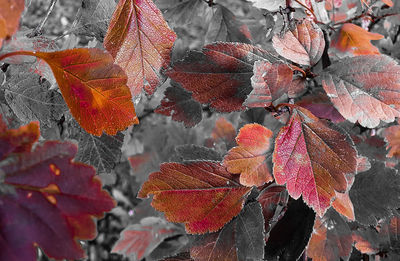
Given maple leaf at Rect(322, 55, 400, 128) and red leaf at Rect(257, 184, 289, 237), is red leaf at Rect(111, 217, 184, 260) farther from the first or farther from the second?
maple leaf at Rect(322, 55, 400, 128)

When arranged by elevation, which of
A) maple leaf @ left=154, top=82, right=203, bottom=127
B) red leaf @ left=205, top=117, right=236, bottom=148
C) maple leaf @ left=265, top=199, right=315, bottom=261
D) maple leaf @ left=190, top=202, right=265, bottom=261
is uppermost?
maple leaf @ left=154, top=82, right=203, bottom=127

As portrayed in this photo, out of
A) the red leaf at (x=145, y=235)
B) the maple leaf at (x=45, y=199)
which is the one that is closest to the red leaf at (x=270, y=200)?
the maple leaf at (x=45, y=199)

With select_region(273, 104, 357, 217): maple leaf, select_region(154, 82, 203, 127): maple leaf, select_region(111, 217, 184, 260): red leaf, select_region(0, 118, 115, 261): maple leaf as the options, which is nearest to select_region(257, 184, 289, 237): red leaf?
select_region(273, 104, 357, 217): maple leaf

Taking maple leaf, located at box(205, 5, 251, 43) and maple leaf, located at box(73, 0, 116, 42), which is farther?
maple leaf, located at box(205, 5, 251, 43)

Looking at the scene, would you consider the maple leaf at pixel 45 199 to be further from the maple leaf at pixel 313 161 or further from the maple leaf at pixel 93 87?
the maple leaf at pixel 313 161

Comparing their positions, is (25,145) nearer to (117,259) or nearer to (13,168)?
(13,168)

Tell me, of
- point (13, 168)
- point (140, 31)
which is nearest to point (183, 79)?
point (140, 31)
